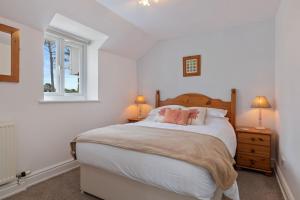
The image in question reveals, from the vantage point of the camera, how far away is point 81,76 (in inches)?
133

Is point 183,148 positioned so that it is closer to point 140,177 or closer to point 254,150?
point 140,177

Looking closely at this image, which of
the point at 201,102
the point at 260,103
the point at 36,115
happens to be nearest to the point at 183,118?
the point at 201,102

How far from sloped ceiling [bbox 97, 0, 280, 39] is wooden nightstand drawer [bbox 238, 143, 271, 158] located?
80.5 inches

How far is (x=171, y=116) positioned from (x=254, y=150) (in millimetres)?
1348

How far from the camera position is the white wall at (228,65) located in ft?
9.77

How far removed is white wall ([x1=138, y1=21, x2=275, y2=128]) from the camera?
2.98 metres

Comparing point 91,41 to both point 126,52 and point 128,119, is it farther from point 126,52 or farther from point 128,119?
point 128,119

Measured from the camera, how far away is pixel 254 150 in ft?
8.76

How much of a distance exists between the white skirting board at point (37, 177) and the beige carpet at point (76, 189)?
2.9 inches

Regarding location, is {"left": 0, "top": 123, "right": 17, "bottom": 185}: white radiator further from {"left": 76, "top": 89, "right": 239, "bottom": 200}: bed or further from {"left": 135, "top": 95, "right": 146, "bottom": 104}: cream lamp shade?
{"left": 135, "top": 95, "right": 146, "bottom": 104}: cream lamp shade

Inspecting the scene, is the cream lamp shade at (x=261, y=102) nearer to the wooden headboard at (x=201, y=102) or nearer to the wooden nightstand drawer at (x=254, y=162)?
the wooden headboard at (x=201, y=102)

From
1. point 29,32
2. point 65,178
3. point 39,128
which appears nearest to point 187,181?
point 65,178

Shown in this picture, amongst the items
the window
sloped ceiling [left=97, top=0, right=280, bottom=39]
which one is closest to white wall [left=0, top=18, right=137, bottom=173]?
the window

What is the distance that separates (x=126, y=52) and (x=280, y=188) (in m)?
3.48
